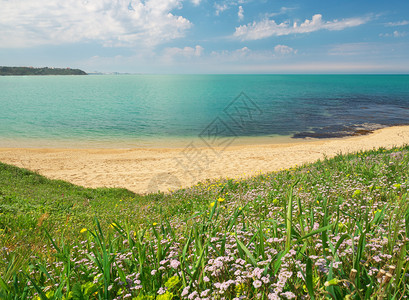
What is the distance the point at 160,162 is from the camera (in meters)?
22.1

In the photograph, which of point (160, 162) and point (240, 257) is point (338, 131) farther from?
point (240, 257)

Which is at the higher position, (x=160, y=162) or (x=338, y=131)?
(x=338, y=131)

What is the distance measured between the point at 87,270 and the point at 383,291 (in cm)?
285

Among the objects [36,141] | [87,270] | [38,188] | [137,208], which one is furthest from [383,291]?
[36,141]

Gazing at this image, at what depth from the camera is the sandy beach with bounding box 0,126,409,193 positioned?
17.8 m

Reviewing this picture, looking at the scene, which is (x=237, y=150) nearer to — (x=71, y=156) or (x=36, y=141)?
(x=71, y=156)

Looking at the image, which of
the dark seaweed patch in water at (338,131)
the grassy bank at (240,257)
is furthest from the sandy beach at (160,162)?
the grassy bank at (240,257)

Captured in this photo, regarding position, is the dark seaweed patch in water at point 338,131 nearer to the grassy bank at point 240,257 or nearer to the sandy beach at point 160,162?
the sandy beach at point 160,162

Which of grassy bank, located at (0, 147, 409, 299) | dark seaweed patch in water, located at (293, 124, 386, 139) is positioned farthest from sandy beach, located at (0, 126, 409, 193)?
grassy bank, located at (0, 147, 409, 299)

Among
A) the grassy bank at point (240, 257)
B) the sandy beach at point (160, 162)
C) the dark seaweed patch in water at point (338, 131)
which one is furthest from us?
the dark seaweed patch in water at point (338, 131)

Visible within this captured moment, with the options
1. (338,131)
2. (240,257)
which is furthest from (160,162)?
(338,131)

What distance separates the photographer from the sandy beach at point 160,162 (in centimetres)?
1780

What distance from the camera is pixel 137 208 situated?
30.7ft

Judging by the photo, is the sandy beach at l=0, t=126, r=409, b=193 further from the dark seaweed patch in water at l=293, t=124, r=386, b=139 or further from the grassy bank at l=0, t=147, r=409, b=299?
the grassy bank at l=0, t=147, r=409, b=299
